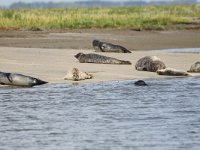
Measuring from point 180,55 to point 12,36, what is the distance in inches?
409

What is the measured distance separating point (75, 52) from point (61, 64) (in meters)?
4.34

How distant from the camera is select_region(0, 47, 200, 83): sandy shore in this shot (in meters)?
18.6

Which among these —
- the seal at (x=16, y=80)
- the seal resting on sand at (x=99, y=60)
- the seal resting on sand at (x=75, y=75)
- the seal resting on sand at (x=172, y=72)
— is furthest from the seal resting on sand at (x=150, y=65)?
the seal at (x=16, y=80)

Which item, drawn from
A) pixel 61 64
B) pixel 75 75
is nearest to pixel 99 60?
pixel 61 64

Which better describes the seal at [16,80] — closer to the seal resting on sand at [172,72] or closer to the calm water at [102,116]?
the calm water at [102,116]

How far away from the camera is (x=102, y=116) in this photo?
1276 centimetres

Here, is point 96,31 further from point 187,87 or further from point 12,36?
point 187,87

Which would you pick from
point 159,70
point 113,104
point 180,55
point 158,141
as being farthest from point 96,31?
point 158,141

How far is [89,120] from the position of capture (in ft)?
40.6

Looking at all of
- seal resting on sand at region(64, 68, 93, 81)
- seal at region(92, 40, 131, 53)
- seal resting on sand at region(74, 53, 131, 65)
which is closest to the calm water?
seal resting on sand at region(64, 68, 93, 81)

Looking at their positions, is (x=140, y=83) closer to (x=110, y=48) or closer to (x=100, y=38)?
(x=110, y=48)

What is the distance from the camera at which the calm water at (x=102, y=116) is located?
10.6m

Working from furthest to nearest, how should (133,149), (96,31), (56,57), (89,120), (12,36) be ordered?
(96,31) → (12,36) → (56,57) → (89,120) → (133,149)

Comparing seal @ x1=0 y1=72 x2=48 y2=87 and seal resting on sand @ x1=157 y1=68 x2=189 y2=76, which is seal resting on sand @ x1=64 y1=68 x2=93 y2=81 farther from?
seal resting on sand @ x1=157 y1=68 x2=189 y2=76
